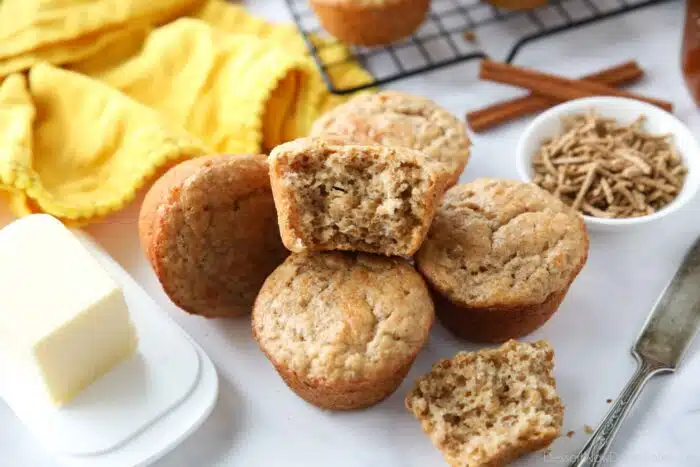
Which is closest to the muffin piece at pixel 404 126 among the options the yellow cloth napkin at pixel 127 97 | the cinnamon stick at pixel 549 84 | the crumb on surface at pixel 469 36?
the yellow cloth napkin at pixel 127 97

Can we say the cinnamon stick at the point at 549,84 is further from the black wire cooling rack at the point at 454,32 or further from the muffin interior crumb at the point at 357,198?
the muffin interior crumb at the point at 357,198

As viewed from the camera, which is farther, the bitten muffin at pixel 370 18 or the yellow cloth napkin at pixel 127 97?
the bitten muffin at pixel 370 18

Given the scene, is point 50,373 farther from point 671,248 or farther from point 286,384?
point 671,248

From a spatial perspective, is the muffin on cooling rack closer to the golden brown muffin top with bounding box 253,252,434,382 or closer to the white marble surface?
the white marble surface

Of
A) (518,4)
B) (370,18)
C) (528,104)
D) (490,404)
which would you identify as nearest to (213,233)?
(490,404)

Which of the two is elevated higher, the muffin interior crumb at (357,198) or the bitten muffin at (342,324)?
the muffin interior crumb at (357,198)

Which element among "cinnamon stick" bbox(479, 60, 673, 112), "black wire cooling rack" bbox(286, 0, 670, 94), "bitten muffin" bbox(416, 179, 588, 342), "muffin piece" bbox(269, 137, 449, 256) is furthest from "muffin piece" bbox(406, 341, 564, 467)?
"black wire cooling rack" bbox(286, 0, 670, 94)

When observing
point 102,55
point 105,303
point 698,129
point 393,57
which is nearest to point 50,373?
point 105,303
